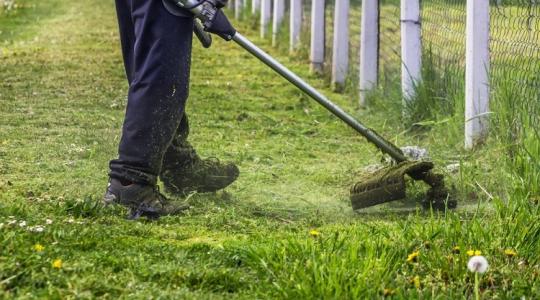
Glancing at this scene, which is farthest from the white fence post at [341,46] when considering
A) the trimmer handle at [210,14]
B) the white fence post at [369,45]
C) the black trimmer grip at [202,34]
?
the trimmer handle at [210,14]

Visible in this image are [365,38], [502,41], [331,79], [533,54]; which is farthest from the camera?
[331,79]

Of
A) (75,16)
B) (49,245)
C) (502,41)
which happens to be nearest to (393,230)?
(49,245)

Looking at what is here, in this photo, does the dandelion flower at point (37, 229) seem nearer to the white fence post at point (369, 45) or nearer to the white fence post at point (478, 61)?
the white fence post at point (478, 61)

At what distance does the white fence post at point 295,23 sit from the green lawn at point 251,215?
91.0 inches

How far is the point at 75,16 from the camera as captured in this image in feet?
51.3

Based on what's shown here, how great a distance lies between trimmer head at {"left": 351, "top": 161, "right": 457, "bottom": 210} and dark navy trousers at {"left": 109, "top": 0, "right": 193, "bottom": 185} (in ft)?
2.84

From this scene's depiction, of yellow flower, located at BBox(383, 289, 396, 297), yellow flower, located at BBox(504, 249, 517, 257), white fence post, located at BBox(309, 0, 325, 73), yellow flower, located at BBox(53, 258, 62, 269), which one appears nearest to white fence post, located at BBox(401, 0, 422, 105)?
white fence post, located at BBox(309, 0, 325, 73)

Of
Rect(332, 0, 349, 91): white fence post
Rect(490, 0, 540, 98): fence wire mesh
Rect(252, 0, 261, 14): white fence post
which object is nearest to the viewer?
Rect(490, 0, 540, 98): fence wire mesh

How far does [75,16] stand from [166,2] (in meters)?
11.4

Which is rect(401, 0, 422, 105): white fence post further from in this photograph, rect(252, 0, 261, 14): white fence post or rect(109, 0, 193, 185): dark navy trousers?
rect(252, 0, 261, 14): white fence post

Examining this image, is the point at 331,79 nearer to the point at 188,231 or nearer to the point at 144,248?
the point at 188,231

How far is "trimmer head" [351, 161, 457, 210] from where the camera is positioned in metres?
5.00

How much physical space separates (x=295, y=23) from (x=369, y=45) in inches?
131

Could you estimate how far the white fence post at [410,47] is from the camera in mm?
7070
